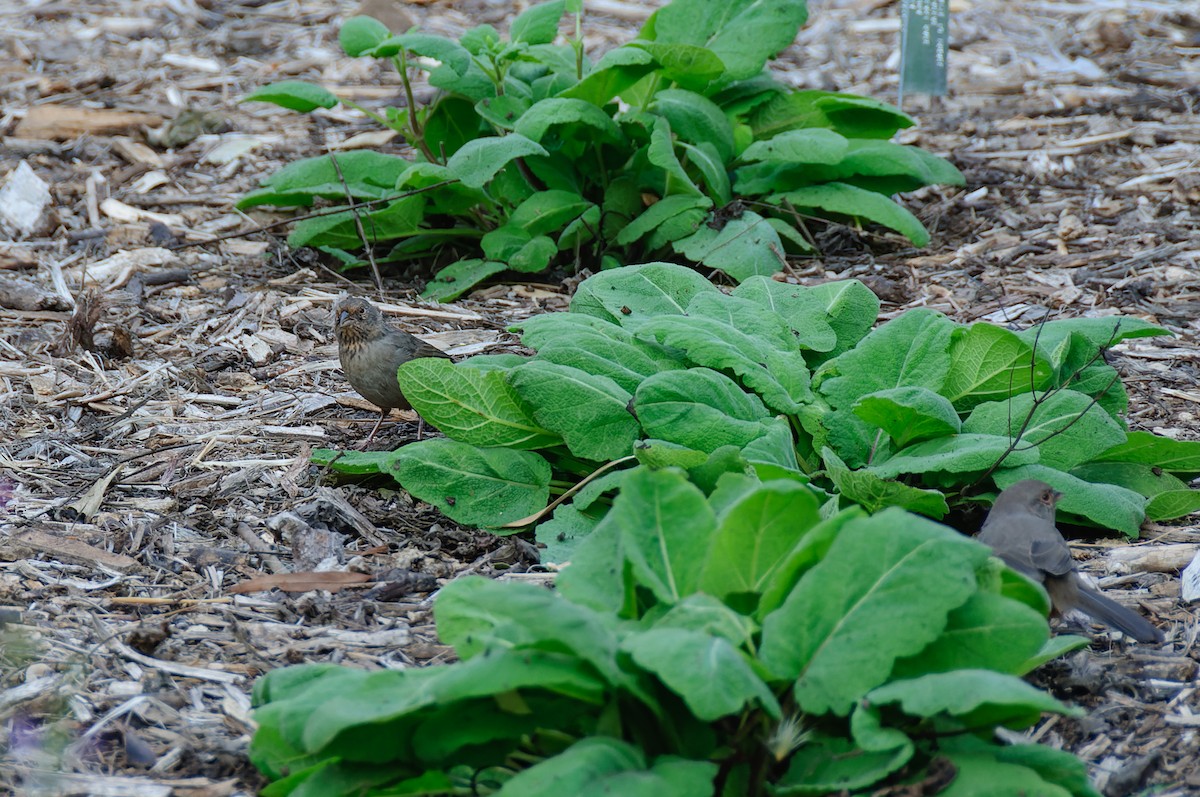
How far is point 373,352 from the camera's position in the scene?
13.4ft

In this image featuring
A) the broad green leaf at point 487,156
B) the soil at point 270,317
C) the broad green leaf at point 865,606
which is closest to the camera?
the broad green leaf at point 865,606

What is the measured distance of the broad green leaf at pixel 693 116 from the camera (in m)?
5.01

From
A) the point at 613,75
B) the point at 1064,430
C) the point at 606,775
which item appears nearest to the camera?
the point at 606,775

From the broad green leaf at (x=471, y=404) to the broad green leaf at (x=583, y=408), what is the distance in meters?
0.09

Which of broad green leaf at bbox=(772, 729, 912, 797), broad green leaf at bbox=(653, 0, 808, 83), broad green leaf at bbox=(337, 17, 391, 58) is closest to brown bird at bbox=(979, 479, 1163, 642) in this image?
broad green leaf at bbox=(772, 729, 912, 797)

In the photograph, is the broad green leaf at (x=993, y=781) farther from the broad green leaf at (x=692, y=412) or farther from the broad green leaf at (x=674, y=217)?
the broad green leaf at (x=674, y=217)

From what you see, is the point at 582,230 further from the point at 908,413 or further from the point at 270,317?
the point at 908,413

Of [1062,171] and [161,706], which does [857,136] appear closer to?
[1062,171]

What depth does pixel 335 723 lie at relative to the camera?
202 cm

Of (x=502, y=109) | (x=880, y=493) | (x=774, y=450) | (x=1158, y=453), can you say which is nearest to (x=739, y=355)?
(x=774, y=450)

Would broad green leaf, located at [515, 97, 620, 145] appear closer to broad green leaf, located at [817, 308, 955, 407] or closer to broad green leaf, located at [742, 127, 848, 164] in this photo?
broad green leaf, located at [742, 127, 848, 164]

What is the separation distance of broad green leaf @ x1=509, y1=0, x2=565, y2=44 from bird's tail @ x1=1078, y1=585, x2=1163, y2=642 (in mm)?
3246

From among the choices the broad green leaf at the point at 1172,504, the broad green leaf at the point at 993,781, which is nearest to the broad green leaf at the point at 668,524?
the broad green leaf at the point at 993,781

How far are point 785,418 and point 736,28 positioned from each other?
2409 millimetres
